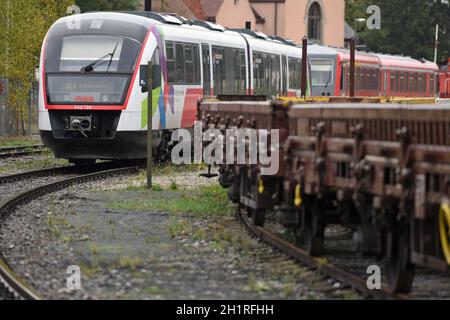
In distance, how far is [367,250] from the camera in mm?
10656

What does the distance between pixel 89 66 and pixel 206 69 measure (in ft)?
16.3

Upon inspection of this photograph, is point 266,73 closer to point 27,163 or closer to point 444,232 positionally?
point 27,163


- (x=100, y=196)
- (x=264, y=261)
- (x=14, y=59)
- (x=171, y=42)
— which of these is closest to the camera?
(x=264, y=261)

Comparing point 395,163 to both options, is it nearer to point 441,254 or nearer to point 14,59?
point 441,254

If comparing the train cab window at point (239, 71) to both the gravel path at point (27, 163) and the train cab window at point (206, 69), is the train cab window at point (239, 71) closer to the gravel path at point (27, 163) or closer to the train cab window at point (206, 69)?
the train cab window at point (206, 69)

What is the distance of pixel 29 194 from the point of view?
20.5 m

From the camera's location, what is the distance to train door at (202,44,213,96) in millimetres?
30453

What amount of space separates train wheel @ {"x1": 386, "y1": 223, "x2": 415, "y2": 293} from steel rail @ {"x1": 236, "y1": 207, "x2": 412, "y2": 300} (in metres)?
0.09

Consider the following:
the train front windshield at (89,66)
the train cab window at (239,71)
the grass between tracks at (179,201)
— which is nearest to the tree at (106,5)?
the train cab window at (239,71)

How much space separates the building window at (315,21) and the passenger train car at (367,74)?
33495 millimetres

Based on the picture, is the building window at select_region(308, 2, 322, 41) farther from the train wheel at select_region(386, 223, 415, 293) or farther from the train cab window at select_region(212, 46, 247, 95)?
the train wheel at select_region(386, 223, 415, 293)

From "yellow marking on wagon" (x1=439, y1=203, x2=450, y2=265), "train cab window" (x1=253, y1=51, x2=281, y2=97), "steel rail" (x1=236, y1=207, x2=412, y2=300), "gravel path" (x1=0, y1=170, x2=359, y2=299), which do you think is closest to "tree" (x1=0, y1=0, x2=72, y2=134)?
"train cab window" (x1=253, y1=51, x2=281, y2=97)
